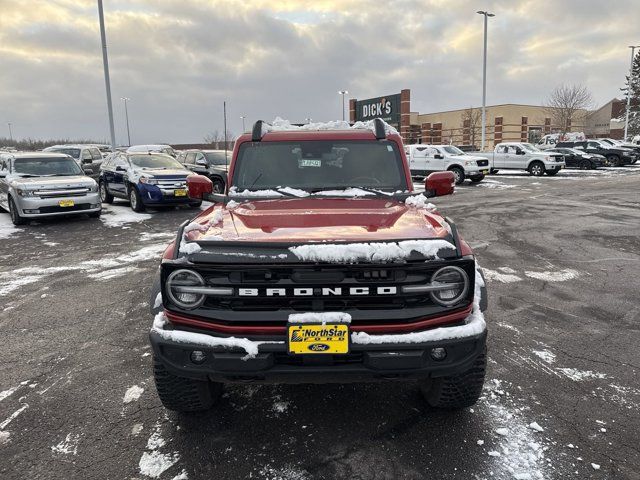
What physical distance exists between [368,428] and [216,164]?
1366 cm

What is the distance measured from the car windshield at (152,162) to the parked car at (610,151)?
90.4ft

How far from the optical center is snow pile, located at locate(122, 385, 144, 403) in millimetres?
3337

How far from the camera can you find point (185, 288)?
2570mm

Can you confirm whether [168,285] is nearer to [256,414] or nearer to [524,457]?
[256,414]

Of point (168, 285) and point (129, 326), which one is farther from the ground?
point (168, 285)

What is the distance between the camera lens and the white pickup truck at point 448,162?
2073 cm

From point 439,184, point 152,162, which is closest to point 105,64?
point 152,162

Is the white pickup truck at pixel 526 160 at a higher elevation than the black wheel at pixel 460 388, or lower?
higher

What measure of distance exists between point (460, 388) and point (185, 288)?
5.83ft

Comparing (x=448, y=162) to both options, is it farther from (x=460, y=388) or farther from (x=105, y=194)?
(x=460, y=388)

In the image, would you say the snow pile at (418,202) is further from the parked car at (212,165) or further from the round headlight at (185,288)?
the parked car at (212,165)

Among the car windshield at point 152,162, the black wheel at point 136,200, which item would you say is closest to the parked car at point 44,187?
the black wheel at point 136,200

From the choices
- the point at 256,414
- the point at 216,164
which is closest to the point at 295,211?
the point at 256,414

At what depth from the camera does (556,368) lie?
372 cm
